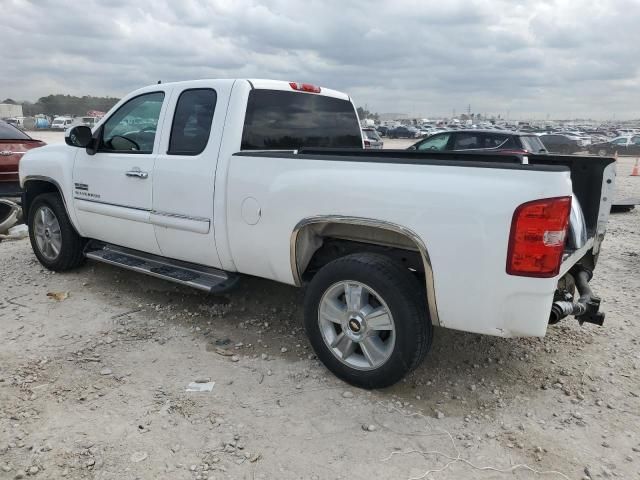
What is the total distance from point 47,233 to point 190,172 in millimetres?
2540

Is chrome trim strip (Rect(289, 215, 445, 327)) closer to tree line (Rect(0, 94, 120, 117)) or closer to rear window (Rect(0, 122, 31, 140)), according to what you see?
rear window (Rect(0, 122, 31, 140))

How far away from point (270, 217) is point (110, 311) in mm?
1986

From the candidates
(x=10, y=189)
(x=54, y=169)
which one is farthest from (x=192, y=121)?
(x=10, y=189)

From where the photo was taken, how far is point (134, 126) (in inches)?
186

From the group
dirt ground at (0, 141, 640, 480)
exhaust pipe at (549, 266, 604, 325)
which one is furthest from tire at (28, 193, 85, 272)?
exhaust pipe at (549, 266, 604, 325)

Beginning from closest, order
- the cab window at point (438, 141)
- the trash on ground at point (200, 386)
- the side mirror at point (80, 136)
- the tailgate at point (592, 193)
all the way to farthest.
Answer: the trash on ground at point (200, 386), the tailgate at point (592, 193), the side mirror at point (80, 136), the cab window at point (438, 141)

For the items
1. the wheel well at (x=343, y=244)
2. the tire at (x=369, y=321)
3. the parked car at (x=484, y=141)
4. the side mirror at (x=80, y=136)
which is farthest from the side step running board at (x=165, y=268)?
the parked car at (x=484, y=141)

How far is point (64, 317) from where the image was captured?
4.54m

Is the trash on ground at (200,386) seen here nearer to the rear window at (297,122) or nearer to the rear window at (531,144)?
the rear window at (297,122)

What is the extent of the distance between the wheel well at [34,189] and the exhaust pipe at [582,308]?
16.2ft

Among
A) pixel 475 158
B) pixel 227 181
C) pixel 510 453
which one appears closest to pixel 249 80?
pixel 227 181

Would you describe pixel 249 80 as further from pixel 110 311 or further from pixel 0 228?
pixel 0 228

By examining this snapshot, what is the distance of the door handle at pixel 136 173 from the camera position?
4398 mm

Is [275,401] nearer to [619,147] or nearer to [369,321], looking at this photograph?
[369,321]
